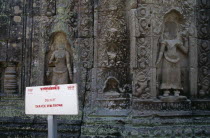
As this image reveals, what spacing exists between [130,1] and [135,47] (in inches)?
43.4

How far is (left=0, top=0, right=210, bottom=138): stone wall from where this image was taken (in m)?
6.00

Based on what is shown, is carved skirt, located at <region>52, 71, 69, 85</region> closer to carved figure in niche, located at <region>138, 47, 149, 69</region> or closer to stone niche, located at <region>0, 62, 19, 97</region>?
stone niche, located at <region>0, 62, 19, 97</region>

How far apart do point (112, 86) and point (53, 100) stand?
2.78 metres

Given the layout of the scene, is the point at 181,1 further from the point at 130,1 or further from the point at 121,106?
the point at 121,106

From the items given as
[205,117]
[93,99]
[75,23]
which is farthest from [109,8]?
[205,117]

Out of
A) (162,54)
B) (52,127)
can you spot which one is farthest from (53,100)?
(162,54)

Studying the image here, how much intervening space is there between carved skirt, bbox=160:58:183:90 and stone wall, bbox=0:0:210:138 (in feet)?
0.07

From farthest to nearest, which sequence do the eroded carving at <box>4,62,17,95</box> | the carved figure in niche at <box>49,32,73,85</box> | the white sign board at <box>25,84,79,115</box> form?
the eroded carving at <box>4,62,17,95</box> → the carved figure in niche at <box>49,32,73,85</box> → the white sign board at <box>25,84,79,115</box>

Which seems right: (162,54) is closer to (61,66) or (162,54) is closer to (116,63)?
(116,63)

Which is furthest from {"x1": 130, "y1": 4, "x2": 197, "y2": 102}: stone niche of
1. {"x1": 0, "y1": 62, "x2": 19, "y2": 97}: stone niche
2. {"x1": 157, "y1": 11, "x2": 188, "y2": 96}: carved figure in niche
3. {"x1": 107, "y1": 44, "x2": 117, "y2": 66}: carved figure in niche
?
{"x1": 0, "y1": 62, "x2": 19, "y2": 97}: stone niche

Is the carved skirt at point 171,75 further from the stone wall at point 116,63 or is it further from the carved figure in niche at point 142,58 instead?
the carved figure in niche at point 142,58

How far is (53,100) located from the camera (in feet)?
12.6

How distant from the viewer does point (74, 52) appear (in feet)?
22.4

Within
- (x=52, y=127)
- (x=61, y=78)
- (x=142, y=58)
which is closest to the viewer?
(x=52, y=127)
